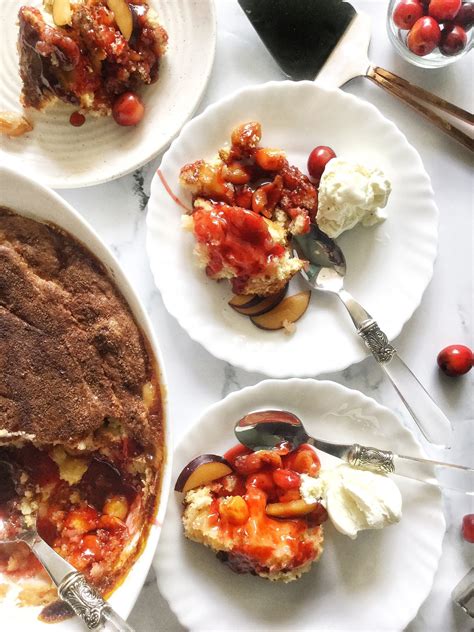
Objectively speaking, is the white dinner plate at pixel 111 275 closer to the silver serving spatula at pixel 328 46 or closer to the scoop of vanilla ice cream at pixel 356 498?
the scoop of vanilla ice cream at pixel 356 498

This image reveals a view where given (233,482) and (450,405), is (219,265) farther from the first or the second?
(450,405)

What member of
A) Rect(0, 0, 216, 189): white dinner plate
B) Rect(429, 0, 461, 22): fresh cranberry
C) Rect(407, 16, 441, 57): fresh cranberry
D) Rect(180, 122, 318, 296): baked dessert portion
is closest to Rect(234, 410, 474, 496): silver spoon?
Rect(180, 122, 318, 296): baked dessert portion

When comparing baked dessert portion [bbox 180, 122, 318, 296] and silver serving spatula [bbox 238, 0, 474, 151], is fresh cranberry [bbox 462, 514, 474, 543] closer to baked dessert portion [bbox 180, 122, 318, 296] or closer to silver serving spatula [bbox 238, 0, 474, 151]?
baked dessert portion [bbox 180, 122, 318, 296]

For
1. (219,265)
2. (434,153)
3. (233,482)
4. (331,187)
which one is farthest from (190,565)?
(434,153)

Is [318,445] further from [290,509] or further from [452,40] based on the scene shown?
[452,40]

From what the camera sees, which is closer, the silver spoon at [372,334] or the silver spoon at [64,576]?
the silver spoon at [64,576]

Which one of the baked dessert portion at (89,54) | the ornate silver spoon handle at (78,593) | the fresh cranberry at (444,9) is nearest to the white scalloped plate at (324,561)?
the ornate silver spoon handle at (78,593)

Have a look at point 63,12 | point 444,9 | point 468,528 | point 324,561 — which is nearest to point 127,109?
point 63,12
